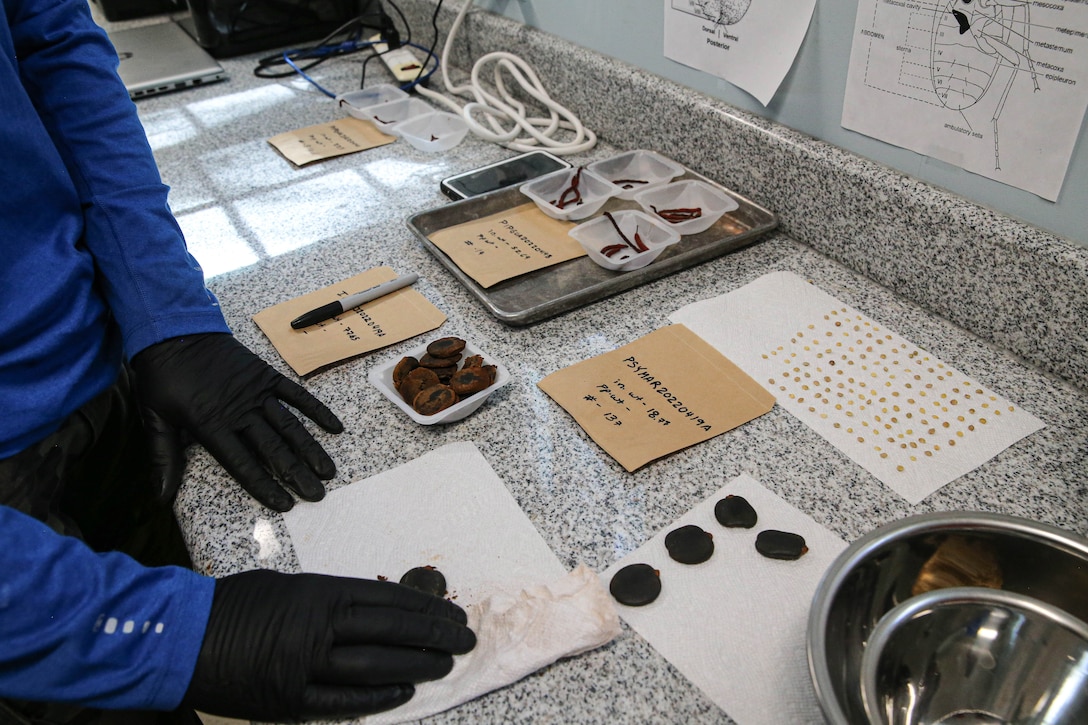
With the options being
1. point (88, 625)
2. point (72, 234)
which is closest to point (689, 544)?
point (88, 625)

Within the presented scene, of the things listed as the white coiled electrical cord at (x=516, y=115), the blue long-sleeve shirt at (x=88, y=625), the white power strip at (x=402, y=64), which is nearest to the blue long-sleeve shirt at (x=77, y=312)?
the blue long-sleeve shirt at (x=88, y=625)

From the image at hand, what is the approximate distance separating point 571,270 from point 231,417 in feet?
1.44

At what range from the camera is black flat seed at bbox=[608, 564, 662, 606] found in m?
0.55

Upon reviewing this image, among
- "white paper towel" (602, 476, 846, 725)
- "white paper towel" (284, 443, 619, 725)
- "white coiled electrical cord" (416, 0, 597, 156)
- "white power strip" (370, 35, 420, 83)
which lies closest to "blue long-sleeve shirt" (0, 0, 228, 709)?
"white paper towel" (284, 443, 619, 725)

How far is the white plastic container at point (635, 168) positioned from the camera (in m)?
1.07

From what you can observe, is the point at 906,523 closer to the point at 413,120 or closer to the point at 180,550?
the point at 180,550

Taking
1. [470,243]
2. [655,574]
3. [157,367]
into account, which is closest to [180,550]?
[157,367]

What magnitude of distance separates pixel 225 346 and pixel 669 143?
0.69m

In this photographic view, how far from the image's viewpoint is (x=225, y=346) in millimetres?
791

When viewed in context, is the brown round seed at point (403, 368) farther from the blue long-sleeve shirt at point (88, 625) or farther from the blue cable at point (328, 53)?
the blue cable at point (328, 53)

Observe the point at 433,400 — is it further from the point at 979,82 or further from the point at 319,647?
the point at 979,82

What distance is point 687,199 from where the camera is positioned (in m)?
1.02

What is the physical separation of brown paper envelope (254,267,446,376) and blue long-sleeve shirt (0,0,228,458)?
7 cm

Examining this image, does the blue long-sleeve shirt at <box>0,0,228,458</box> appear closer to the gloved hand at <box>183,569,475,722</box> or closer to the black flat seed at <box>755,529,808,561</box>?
the gloved hand at <box>183,569,475,722</box>
